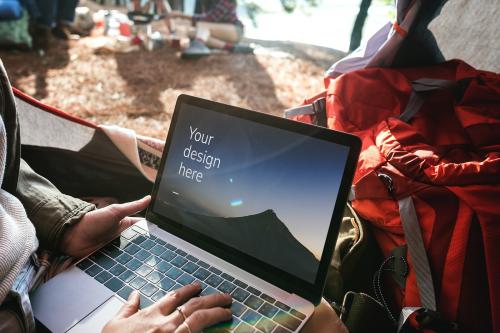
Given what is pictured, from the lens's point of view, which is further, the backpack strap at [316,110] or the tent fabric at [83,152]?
the backpack strap at [316,110]

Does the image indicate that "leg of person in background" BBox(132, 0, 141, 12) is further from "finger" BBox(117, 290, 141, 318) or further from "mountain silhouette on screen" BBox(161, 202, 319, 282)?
"finger" BBox(117, 290, 141, 318)

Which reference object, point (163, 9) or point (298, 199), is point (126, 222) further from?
point (163, 9)

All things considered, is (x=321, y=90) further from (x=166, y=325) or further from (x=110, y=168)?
(x=166, y=325)

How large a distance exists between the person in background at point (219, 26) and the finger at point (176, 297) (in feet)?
10.3

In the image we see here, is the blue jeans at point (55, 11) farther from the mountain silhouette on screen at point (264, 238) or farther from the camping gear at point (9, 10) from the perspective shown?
the mountain silhouette on screen at point (264, 238)

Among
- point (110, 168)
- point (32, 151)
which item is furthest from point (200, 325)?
point (32, 151)

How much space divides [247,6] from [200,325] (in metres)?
4.59

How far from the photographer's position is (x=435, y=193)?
77 centimetres

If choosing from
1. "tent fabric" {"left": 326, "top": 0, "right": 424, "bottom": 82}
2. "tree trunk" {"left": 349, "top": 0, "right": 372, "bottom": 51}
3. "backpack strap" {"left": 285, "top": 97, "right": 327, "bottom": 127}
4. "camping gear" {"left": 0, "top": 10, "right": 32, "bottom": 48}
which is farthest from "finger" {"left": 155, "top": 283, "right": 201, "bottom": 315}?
"camping gear" {"left": 0, "top": 10, "right": 32, "bottom": 48}

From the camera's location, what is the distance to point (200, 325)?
56cm

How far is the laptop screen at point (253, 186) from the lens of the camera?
647 millimetres

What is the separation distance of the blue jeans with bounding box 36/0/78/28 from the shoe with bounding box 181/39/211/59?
1.26m

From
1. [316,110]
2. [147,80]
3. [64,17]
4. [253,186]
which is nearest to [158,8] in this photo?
[64,17]

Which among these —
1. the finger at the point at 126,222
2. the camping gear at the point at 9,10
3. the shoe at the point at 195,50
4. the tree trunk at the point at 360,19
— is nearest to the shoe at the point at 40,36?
the camping gear at the point at 9,10
